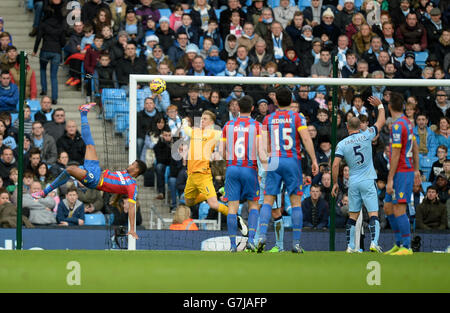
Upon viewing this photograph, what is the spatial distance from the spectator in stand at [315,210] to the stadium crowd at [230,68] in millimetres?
19

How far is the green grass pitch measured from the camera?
980cm

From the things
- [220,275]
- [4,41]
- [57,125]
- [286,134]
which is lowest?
[220,275]

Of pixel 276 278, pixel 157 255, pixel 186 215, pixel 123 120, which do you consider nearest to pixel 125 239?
pixel 186 215

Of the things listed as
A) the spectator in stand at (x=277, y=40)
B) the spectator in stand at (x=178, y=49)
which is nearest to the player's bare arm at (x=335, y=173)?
the spectator in stand at (x=277, y=40)

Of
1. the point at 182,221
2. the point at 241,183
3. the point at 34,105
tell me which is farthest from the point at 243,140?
the point at 34,105

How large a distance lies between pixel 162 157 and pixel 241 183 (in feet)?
12.3

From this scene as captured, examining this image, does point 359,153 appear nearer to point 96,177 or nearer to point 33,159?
point 96,177

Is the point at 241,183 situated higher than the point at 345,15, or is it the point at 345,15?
the point at 345,15

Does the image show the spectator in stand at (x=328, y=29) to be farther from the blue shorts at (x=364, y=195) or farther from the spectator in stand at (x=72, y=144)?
the blue shorts at (x=364, y=195)

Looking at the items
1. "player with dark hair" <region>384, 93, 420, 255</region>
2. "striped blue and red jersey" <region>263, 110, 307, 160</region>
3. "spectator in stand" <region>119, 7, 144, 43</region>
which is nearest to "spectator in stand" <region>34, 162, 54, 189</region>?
"spectator in stand" <region>119, 7, 144, 43</region>

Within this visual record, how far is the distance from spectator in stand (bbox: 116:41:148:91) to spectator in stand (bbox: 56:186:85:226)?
12.0 ft

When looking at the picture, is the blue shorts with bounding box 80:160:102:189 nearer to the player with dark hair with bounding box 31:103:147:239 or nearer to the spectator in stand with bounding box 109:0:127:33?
the player with dark hair with bounding box 31:103:147:239

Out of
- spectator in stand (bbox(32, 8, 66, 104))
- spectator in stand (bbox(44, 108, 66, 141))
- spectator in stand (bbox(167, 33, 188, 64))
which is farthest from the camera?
spectator in stand (bbox(167, 33, 188, 64))

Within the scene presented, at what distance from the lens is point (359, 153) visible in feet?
42.2
